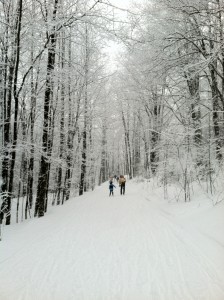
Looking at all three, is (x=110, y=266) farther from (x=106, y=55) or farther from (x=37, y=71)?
(x=106, y=55)

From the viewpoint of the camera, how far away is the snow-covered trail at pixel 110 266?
3.65 metres

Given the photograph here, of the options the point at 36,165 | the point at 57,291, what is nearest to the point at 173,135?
the point at 57,291

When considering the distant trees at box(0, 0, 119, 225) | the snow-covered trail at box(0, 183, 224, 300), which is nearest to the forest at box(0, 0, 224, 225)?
the distant trees at box(0, 0, 119, 225)

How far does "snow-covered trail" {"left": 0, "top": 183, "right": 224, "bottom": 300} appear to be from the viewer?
3.65 m

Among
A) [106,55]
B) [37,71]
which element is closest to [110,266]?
[37,71]

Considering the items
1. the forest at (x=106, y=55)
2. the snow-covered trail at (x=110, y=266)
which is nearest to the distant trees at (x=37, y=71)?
the forest at (x=106, y=55)

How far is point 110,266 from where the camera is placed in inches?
180

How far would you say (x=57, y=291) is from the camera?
3.72 metres

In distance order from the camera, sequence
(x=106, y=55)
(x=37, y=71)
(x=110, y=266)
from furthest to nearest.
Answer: (x=106, y=55) < (x=37, y=71) < (x=110, y=266)

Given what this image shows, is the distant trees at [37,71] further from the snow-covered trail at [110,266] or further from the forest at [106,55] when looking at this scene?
the snow-covered trail at [110,266]

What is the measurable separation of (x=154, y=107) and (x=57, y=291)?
21560 millimetres

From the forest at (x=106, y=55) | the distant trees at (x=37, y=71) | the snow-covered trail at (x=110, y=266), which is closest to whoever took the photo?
the snow-covered trail at (x=110, y=266)

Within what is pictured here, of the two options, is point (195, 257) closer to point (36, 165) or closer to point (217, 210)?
point (217, 210)

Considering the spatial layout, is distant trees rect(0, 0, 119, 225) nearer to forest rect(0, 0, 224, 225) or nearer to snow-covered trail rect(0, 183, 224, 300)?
forest rect(0, 0, 224, 225)
